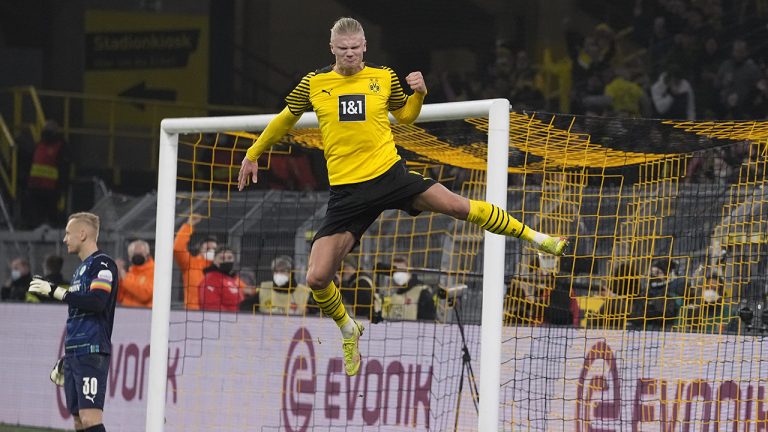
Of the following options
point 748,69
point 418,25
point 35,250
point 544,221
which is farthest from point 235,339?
point 418,25

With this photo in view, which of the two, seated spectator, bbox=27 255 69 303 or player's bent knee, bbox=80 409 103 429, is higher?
seated spectator, bbox=27 255 69 303

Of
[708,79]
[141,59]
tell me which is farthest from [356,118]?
[141,59]

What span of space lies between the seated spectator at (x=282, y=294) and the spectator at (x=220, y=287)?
0.21m

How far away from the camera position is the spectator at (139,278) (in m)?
12.8

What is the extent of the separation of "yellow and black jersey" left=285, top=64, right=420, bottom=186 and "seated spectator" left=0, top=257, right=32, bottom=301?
871 cm

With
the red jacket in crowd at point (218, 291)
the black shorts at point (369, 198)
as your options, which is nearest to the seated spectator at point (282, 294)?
Result: the red jacket in crowd at point (218, 291)

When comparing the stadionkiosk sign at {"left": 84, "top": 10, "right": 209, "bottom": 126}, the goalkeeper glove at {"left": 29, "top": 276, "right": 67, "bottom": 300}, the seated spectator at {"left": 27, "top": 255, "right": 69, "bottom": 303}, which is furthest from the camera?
the stadionkiosk sign at {"left": 84, "top": 10, "right": 209, "bottom": 126}

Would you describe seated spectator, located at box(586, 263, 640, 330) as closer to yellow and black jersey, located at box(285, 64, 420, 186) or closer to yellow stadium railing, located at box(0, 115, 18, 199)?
yellow and black jersey, located at box(285, 64, 420, 186)

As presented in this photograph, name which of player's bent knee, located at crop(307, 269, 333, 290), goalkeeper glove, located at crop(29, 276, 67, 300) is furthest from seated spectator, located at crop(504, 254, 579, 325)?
goalkeeper glove, located at crop(29, 276, 67, 300)

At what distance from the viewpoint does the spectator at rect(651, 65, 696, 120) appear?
1527 centimetres

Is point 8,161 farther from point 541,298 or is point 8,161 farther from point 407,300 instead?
point 541,298

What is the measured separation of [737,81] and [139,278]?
271 inches

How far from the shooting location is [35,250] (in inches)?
627

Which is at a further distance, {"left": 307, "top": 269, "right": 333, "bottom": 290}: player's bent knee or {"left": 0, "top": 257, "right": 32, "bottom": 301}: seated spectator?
{"left": 0, "top": 257, "right": 32, "bottom": 301}: seated spectator
